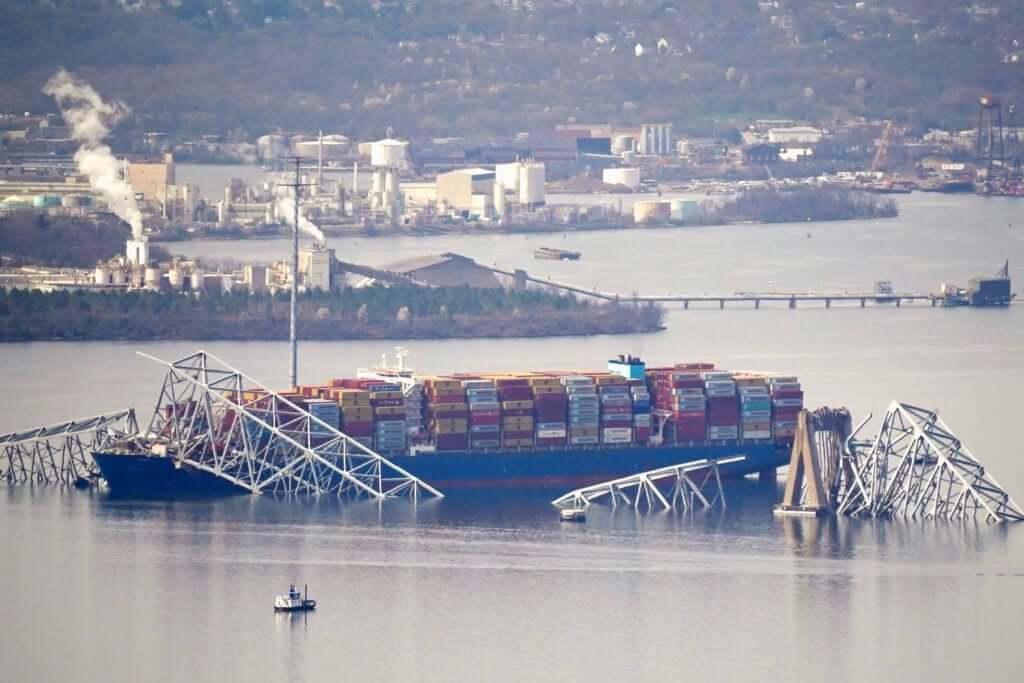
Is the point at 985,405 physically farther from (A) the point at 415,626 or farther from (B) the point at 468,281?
(B) the point at 468,281

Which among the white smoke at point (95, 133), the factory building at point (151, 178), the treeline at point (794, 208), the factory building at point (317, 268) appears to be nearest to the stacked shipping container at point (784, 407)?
the factory building at point (317, 268)

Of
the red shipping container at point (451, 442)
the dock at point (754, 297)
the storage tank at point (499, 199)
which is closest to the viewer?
the red shipping container at point (451, 442)

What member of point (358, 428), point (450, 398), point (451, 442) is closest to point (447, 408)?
point (450, 398)

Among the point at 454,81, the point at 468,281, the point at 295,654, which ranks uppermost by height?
the point at 454,81

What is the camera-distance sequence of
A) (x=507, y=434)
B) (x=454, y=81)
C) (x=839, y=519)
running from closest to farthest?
(x=839, y=519)
(x=507, y=434)
(x=454, y=81)

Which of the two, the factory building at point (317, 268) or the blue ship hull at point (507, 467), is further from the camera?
the factory building at point (317, 268)

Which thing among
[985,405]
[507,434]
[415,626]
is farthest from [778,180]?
[415,626]

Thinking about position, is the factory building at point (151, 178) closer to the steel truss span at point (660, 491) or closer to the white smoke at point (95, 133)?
the white smoke at point (95, 133)
